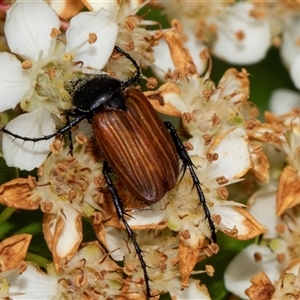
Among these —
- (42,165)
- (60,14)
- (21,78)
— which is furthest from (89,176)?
(60,14)

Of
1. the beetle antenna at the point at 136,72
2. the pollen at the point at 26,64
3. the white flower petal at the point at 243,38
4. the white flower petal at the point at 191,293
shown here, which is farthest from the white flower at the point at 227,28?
the white flower petal at the point at 191,293

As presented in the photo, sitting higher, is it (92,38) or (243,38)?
(92,38)

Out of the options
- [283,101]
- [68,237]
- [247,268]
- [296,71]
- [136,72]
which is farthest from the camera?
[283,101]

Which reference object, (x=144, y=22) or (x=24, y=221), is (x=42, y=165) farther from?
(x=144, y=22)

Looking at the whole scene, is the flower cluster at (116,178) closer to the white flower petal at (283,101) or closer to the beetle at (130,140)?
the beetle at (130,140)

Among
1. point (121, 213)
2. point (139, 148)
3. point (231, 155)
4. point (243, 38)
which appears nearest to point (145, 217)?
point (121, 213)

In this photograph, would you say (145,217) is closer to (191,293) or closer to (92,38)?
(191,293)
